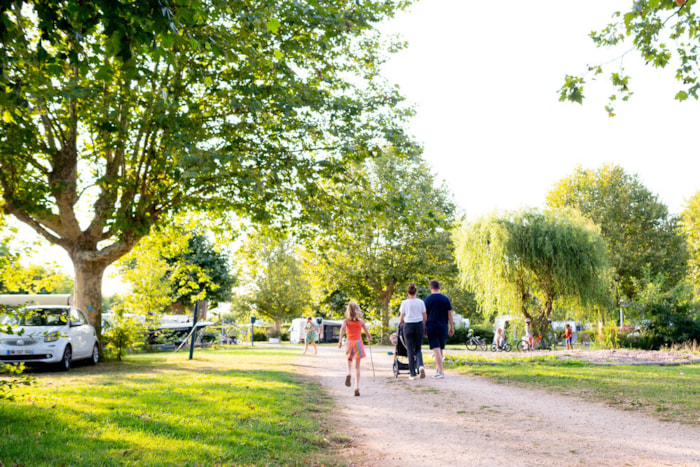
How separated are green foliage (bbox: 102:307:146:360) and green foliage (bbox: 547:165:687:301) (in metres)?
35.1

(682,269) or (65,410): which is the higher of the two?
(682,269)

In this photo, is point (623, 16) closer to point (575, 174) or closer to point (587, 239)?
point (587, 239)

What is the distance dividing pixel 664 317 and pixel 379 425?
22122 mm

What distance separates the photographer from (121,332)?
722 inches

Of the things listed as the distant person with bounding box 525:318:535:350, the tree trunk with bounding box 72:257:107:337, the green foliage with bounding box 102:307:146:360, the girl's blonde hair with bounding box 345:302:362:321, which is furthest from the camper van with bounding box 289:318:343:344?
the girl's blonde hair with bounding box 345:302:362:321

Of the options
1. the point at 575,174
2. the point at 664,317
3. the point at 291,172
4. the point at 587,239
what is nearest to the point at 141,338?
the point at 291,172

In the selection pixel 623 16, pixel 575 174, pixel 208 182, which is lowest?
pixel 208 182

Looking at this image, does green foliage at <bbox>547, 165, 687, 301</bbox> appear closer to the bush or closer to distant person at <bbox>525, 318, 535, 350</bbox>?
the bush

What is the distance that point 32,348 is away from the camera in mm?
14156

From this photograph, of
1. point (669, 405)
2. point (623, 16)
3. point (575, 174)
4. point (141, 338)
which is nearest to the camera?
point (669, 405)

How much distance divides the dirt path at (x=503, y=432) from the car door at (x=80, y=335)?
864cm

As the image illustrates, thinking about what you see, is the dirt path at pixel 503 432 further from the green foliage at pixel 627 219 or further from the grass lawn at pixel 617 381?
the green foliage at pixel 627 219

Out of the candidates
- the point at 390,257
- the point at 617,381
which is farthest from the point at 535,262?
the point at 390,257

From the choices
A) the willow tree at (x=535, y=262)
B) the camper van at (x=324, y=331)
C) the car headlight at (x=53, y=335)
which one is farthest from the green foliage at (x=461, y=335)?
the car headlight at (x=53, y=335)
